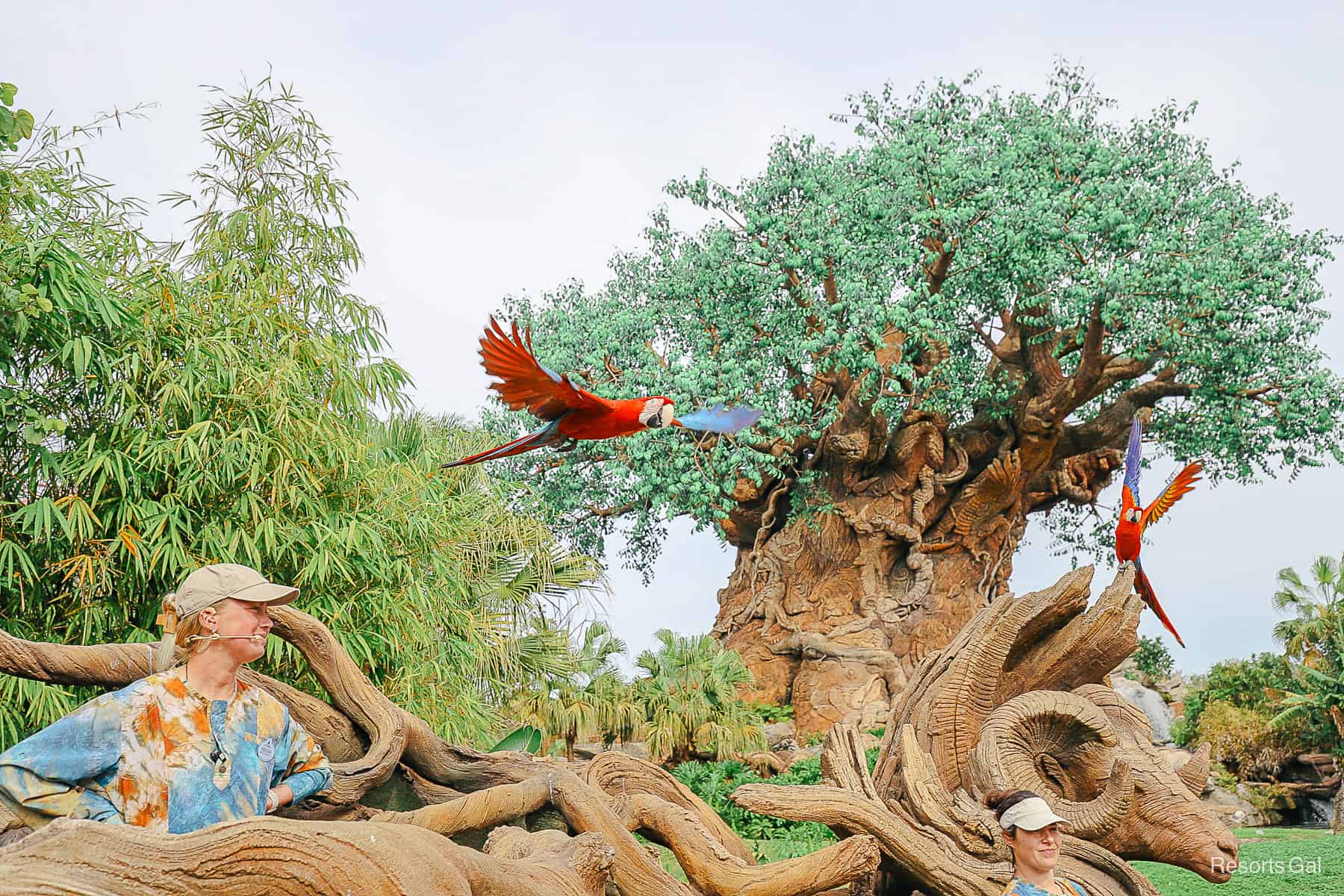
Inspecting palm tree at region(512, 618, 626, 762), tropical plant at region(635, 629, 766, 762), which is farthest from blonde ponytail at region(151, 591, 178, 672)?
tropical plant at region(635, 629, 766, 762)

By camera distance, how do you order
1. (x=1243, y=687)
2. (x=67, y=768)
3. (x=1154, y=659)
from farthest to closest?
(x=1154, y=659) < (x=1243, y=687) < (x=67, y=768)

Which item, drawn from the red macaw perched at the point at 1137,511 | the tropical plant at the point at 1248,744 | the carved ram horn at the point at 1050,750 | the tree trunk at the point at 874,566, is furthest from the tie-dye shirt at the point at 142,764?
the tropical plant at the point at 1248,744

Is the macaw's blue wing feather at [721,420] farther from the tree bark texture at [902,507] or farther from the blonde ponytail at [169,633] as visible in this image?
the tree bark texture at [902,507]

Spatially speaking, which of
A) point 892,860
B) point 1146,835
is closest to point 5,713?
point 892,860

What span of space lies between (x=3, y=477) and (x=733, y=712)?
7.68 m

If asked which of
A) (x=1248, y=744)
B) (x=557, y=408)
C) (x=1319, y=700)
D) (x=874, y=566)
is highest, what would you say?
(x=874, y=566)

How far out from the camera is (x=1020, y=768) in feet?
12.1

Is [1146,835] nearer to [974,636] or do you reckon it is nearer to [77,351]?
[974,636]

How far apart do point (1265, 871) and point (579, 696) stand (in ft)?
19.3

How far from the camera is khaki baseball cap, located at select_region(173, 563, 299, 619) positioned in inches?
89.7

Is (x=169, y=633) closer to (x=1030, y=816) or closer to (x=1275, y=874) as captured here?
(x=1030, y=816)

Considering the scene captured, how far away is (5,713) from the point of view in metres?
4.77

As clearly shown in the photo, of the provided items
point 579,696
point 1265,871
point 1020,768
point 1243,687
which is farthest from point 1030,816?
point 1243,687

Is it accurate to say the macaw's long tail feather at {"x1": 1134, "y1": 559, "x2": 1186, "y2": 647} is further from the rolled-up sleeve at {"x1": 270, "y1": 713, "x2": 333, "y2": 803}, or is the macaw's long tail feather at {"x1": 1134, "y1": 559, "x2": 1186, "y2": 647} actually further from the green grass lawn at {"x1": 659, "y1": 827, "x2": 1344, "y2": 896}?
the rolled-up sleeve at {"x1": 270, "y1": 713, "x2": 333, "y2": 803}
